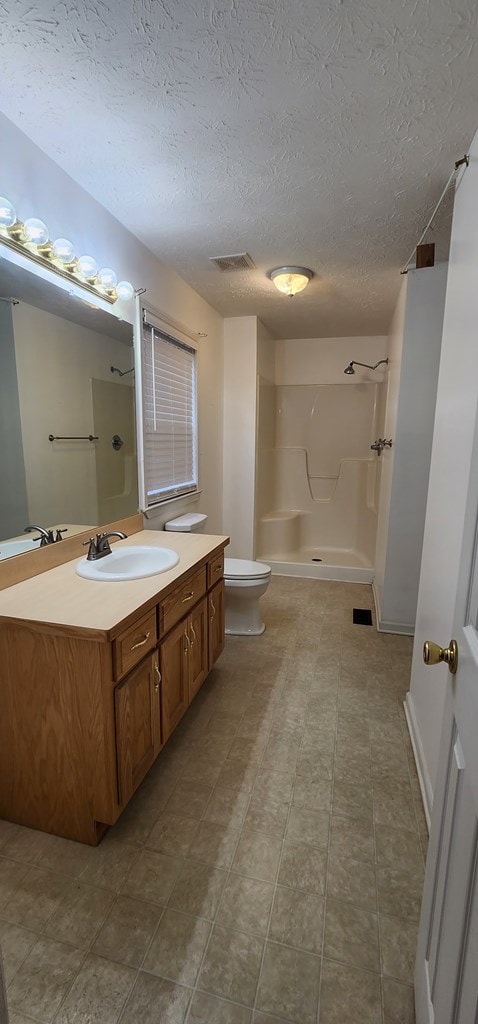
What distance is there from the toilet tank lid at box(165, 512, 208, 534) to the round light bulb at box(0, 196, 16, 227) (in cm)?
161

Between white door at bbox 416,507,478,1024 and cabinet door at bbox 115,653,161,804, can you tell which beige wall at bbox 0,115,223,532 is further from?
white door at bbox 416,507,478,1024

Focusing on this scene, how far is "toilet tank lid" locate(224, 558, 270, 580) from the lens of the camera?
2600 millimetres

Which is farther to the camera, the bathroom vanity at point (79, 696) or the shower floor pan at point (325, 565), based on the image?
the shower floor pan at point (325, 565)

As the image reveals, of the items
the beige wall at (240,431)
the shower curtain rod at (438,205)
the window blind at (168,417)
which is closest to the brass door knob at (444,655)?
the shower curtain rod at (438,205)

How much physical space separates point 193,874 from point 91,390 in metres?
1.80

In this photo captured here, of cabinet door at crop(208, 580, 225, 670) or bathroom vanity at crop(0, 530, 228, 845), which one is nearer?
bathroom vanity at crop(0, 530, 228, 845)

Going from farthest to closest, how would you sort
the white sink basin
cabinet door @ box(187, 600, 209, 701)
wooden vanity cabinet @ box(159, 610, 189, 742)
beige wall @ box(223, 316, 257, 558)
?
beige wall @ box(223, 316, 257, 558) < cabinet door @ box(187, 600, 209, 701) < the white sink basin < wooden vanity cabinet @ box(159, 610, 189, 742)

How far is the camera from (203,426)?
10.6ft

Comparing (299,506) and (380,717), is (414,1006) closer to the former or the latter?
(380,717)

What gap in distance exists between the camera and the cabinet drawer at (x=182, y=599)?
5.08ft

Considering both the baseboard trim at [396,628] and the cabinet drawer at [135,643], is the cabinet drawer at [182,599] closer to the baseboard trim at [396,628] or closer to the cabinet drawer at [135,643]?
the cabinet drawer at [135,643]

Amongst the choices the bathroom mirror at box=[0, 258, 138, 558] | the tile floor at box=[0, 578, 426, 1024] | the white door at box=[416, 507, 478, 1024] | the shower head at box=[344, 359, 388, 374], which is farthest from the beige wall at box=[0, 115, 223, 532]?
the white door at box=[416, 507, 478, 1024]

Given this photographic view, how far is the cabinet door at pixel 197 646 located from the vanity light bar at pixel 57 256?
1447 mm

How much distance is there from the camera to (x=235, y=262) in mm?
2453
